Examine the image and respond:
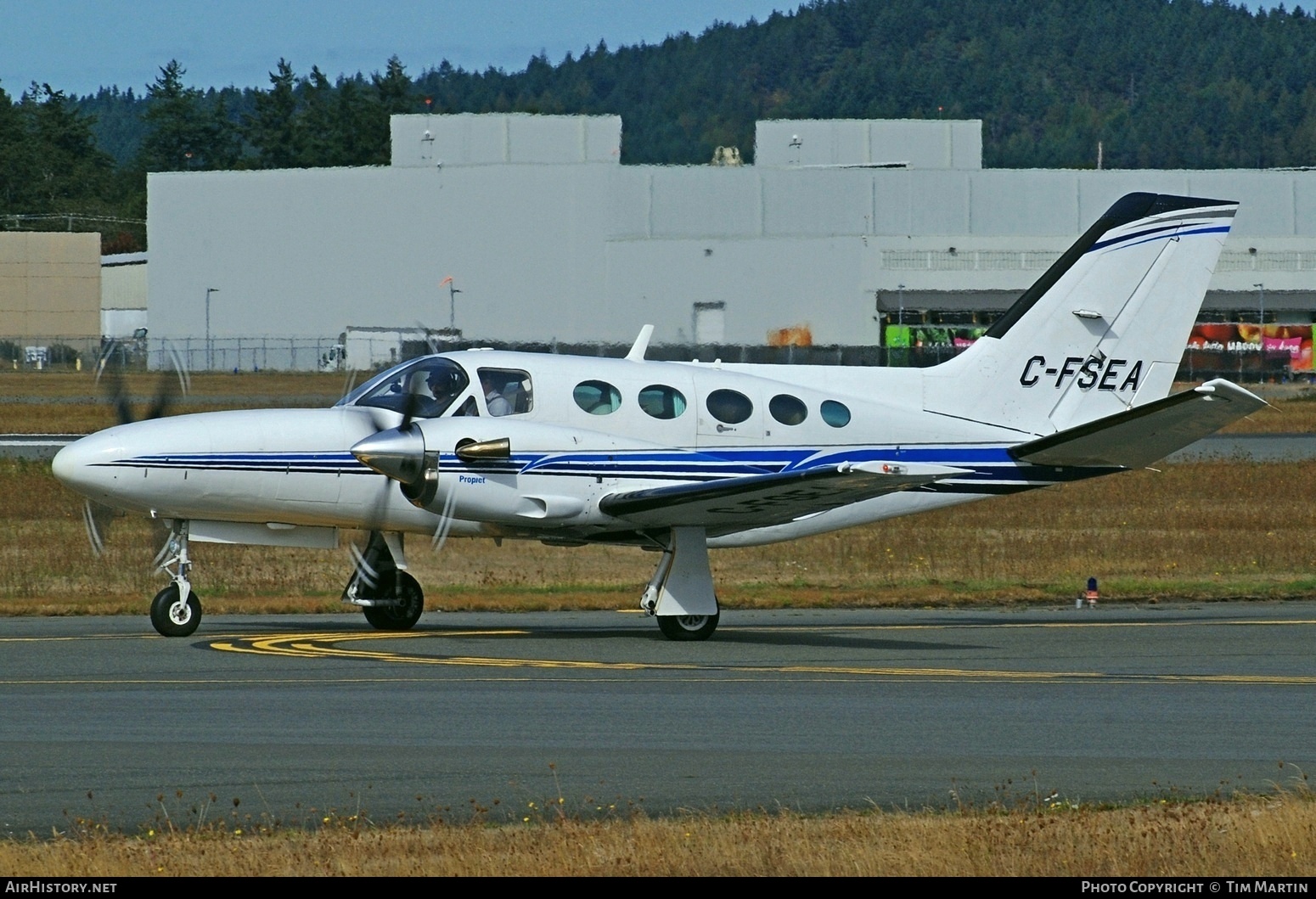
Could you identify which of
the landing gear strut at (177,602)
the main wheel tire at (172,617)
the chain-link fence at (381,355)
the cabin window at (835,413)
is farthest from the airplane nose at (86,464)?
the chain-link fence at (381,355)

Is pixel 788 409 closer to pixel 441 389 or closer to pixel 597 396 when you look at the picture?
pixel 597 396

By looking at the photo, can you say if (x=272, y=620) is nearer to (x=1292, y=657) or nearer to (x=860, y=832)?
(x=1292, y=657)

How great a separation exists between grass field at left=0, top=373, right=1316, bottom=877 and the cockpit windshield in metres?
3.04

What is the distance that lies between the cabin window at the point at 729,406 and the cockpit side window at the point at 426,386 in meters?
3.03

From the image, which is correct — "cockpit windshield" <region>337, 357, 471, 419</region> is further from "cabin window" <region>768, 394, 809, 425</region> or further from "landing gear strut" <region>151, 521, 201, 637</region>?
"cabin window" <region>768, 394, 809, 425</region>

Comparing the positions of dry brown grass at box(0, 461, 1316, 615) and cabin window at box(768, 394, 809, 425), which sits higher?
cabin window at box(768, 394, 809, 425)

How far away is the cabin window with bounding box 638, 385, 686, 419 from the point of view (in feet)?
64.0

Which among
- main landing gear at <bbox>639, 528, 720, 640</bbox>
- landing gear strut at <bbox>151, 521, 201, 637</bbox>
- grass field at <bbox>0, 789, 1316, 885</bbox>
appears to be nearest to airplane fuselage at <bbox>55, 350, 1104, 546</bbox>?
landing gear strut at <bbox>151, 521, 201, 637</bbox>

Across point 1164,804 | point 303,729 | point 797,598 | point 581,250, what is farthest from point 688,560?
A: point 581,250

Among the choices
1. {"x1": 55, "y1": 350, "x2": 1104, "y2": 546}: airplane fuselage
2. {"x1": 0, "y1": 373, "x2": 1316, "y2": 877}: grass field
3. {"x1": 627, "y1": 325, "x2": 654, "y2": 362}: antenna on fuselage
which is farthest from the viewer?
{"x1": 627, "y1": 325, "x2": 654, "y2": 362}: antenna on fuselage

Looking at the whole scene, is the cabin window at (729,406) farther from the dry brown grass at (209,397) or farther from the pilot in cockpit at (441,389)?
the dry brown grass at (209,397)

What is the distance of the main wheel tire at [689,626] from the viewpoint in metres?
19.2

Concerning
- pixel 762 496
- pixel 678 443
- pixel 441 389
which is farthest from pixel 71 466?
pixel 762 496

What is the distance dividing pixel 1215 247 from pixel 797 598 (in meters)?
7.56
